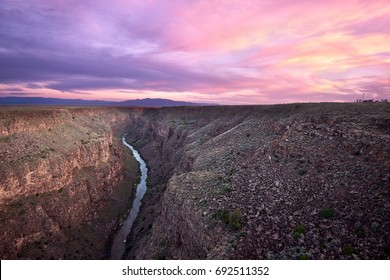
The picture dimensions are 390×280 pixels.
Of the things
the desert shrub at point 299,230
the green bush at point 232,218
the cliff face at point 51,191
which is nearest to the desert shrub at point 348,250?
the desert shrub at point 299,230

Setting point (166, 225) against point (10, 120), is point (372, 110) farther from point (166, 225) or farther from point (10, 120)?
point (10, 120)

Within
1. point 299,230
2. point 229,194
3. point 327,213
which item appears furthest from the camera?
point 229,194

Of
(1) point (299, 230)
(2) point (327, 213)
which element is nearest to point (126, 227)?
(1) point (299, 230)

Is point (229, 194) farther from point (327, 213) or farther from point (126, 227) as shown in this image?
point (126, 227)

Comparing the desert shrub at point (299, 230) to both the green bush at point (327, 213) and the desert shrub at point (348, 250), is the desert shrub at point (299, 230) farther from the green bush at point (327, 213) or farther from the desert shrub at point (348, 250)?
the desert shrub at point (348, 250)

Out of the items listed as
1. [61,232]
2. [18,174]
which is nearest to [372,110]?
[61,232]

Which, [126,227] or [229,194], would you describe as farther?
[126,227]

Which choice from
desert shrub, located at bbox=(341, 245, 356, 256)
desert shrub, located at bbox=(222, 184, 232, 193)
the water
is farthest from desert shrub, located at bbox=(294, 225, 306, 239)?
the water
